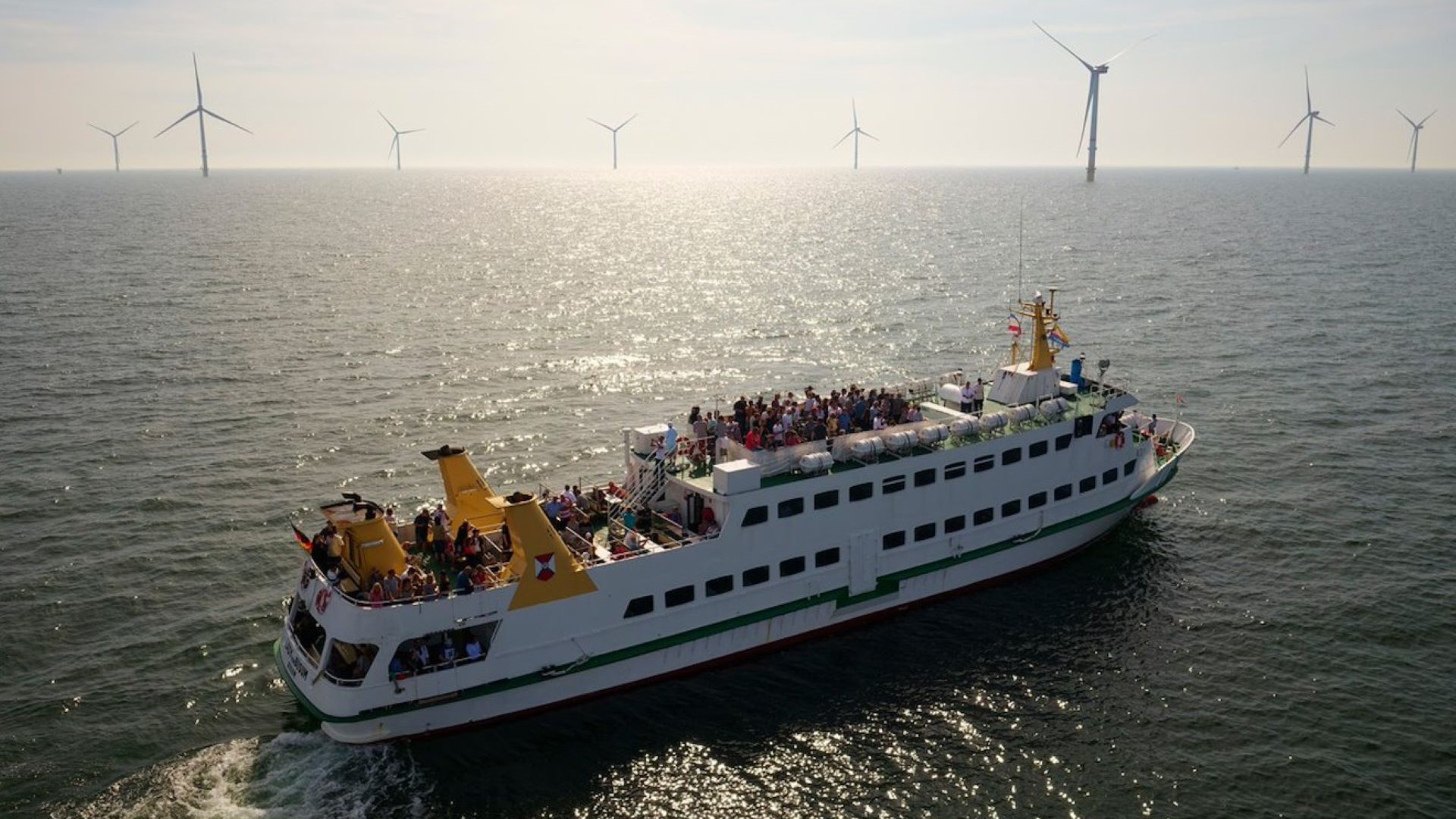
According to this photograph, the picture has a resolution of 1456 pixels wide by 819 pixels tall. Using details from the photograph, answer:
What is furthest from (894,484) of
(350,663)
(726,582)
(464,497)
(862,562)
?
(350,663)

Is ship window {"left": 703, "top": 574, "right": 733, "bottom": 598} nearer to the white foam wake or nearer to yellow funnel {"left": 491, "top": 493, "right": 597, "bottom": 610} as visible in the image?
yellow funnel {"left": 491, "top": 493, "right": 597, "bottom": 610}

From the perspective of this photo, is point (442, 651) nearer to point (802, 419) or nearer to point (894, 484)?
point (802, 419)

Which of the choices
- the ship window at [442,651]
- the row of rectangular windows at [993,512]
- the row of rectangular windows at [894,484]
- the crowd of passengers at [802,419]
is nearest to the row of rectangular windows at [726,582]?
the row of rectangular windows at [894,484]

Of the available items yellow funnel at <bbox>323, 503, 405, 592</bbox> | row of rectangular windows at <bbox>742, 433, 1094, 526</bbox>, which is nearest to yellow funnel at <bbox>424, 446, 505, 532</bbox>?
yellow funnel at <bbox>323, 503, 405, 592</bbox>

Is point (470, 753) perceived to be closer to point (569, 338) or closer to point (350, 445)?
point (350, 445)

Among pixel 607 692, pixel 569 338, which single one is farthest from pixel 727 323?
pixel 607 692

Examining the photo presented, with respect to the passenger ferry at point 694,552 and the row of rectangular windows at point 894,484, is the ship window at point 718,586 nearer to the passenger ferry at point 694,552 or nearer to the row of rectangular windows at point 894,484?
the passenger ferry at point 694,552
